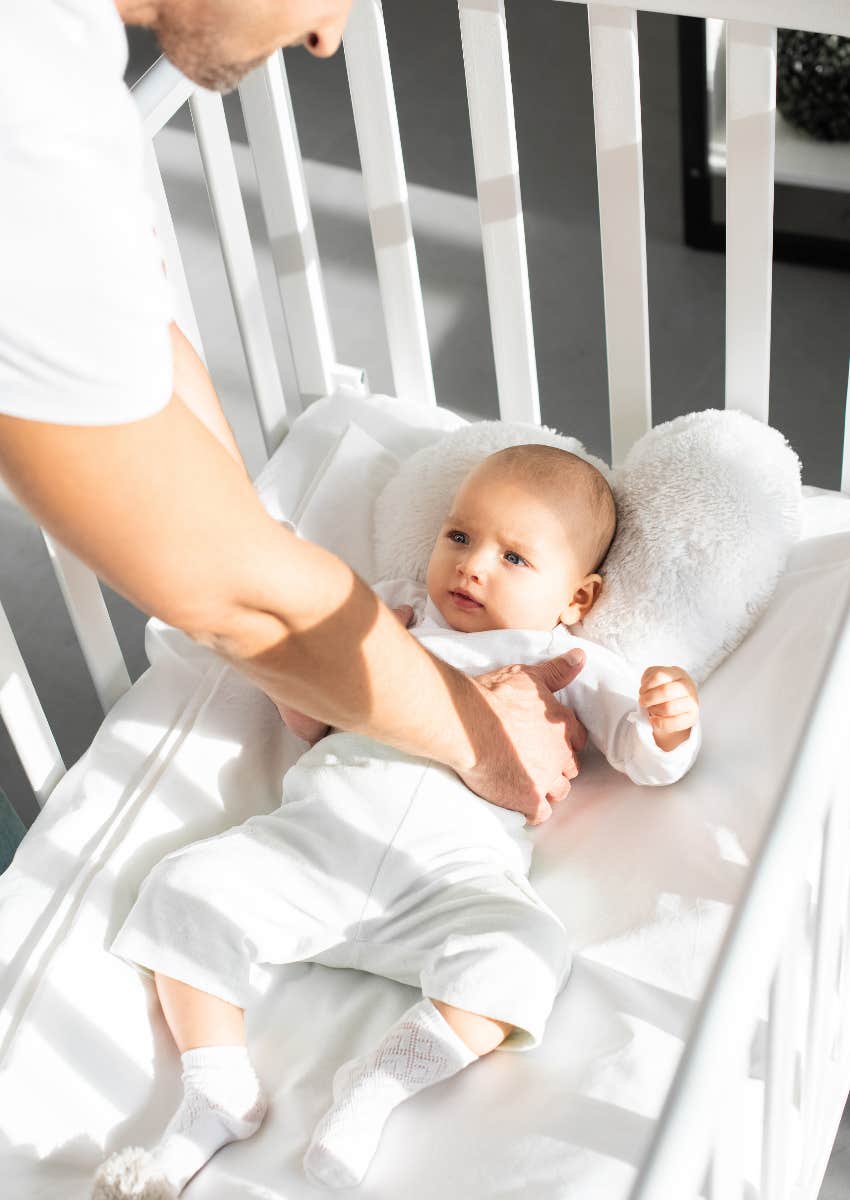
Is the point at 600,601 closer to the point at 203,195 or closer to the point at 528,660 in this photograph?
the point at 528,660

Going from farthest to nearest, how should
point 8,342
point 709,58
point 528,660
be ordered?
1. point 709,58
2. point 528,660
3. point 8,342

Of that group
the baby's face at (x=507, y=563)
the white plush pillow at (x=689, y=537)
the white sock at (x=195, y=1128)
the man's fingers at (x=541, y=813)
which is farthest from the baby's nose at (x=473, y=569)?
the white sock at (x=195, y=1128)

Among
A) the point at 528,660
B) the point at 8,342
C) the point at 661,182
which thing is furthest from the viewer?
the point at 661,182

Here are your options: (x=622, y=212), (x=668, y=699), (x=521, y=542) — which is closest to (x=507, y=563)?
(x=521, y=542)

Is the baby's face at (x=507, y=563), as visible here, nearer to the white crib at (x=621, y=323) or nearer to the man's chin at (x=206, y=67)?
the white crib at (x=621, y=323)

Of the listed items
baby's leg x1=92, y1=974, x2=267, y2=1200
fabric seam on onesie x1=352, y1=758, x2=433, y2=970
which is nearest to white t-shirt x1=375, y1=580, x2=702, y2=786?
fabric seam on onesie x1=352, y1=758, x2=433, y2=970

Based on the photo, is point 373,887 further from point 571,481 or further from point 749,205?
point 749,205

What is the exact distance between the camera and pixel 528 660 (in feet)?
4.17

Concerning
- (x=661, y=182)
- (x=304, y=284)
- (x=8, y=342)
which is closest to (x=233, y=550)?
(x=8, y=342)

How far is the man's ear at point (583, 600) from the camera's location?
1322mm

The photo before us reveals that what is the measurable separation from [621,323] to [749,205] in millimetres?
172

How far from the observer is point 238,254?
1468 millimetres

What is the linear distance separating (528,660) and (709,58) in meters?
1.20

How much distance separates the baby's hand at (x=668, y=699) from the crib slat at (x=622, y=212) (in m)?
0.41
